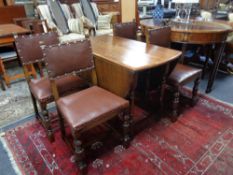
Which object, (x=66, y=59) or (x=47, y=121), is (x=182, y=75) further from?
(x=47, y=121)

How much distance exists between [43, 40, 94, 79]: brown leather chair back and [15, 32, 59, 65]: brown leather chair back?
48 centimetres

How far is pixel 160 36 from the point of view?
2096mm

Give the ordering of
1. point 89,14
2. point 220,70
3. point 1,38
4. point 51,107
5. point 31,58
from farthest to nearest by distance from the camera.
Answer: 1. point 89,14
2. point 220,70
3. point 1,38
4. point 51,107
5. point 31,58

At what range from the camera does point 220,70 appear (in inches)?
128

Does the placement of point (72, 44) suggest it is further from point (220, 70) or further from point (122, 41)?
point (220, 70)

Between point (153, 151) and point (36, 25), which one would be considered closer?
point (153, 151)

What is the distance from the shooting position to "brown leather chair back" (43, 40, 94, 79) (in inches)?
57.3

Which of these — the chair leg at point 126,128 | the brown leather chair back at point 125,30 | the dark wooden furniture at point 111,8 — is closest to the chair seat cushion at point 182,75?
the chair leg at point 126,128

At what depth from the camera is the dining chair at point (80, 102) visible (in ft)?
4.35

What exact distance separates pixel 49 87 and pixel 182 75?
132 cm

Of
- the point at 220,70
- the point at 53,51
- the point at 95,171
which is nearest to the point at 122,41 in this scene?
the point at 53,51

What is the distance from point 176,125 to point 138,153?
0.58 meters

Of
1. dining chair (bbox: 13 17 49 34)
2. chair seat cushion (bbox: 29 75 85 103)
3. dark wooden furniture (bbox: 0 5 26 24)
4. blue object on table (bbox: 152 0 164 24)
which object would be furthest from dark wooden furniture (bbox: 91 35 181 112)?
dark wooden furniture (bbox: 0 5 26 24)

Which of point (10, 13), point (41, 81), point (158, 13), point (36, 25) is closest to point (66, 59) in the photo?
point (41, 81)
